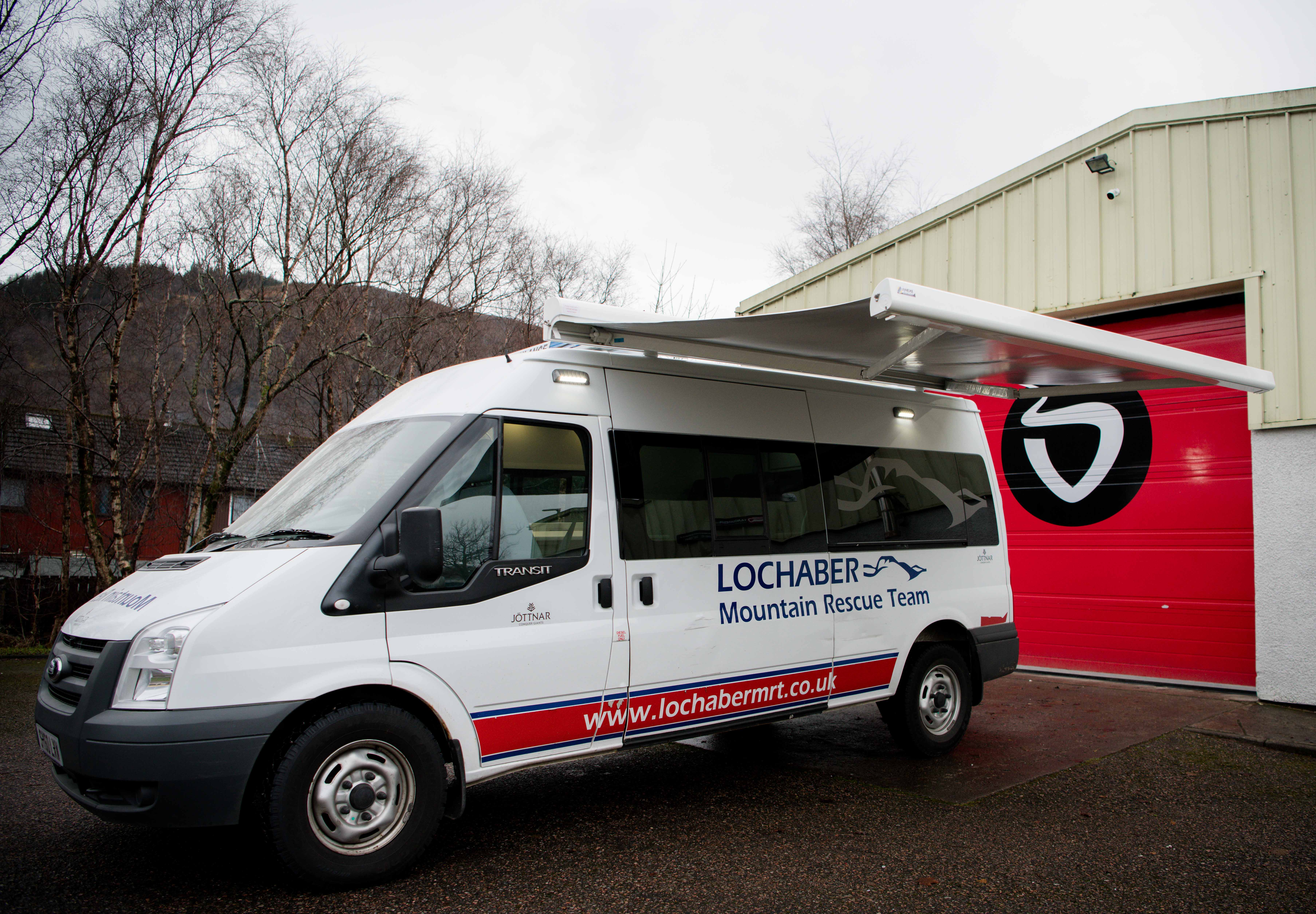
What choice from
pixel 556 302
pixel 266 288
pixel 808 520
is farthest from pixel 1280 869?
pixel 266 288

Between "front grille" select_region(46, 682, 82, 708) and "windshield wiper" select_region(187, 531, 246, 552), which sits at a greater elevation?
"windshield wiper" select_region(187, 531, 246, 552)

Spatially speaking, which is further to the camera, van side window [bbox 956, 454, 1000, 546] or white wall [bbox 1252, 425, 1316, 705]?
white wall [bbox 1252, 425, 1316, 705]

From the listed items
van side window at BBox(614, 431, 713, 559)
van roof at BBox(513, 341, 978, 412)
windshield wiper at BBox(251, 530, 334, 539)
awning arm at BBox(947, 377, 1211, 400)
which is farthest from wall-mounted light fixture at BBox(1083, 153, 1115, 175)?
windshield wiper at BBox(251, 530, 334, 539)

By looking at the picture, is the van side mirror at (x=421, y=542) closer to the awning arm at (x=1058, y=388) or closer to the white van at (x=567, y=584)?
the white van at (x=567, y=584)

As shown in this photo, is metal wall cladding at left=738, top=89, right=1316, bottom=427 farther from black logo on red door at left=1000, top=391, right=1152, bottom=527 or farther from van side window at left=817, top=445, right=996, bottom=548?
van side window at left=817, top=445, right=996, bottom=548

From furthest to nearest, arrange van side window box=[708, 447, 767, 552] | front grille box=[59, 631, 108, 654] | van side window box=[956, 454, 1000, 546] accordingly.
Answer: van side window box=[956, 454, 1000, 546]
van side window box=[708, 447, 767, 552]
front grille box=[59, 631, 108, 654]

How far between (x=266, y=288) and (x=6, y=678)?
658 centimetres

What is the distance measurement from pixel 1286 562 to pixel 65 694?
8.30 m

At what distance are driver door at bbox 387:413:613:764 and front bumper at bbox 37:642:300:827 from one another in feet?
2.09

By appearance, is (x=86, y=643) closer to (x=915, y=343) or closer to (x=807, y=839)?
(x=807, y=839)

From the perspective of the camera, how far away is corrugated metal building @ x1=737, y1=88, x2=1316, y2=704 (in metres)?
7.14

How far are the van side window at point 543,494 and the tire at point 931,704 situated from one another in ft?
8.82

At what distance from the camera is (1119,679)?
8.45m

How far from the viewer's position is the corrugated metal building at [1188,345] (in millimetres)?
7141
